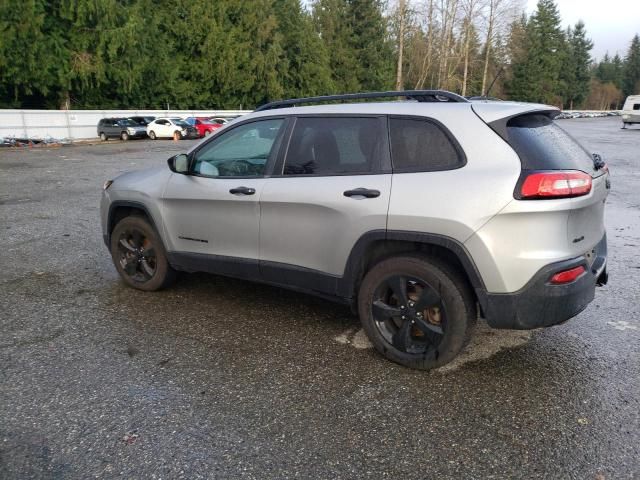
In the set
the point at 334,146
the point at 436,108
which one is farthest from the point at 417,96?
the point at 334,146

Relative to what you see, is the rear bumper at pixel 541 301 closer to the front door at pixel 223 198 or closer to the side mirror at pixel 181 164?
the front door at pixel 223 198

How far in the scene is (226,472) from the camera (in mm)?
2486

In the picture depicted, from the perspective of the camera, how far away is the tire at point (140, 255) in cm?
479

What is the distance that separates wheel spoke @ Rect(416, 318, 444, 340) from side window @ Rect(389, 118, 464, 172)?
3.20 feet

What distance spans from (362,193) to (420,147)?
0.47m

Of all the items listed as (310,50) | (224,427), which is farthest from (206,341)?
(310,50)

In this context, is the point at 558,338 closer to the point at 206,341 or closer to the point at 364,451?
the point at 364,451

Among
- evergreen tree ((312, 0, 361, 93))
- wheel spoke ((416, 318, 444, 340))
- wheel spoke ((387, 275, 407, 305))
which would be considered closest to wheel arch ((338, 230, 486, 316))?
wheel spoke ((387, 275, 407, 305))

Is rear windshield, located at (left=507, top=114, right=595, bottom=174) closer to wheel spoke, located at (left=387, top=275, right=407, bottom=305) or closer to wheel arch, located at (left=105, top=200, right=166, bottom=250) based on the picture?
wheel spoke, located at (left=387, top=275, right=407, bottom=305)

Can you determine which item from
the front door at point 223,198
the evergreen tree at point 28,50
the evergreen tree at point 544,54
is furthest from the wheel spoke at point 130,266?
the evergreen tree at point 544,54

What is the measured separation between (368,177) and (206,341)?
5.60 feet

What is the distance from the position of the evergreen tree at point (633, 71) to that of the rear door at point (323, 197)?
135 metres

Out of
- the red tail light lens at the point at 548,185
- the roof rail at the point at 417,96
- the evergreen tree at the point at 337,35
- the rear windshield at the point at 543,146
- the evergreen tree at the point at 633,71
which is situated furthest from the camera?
the evergreen tree at the point at 633,71

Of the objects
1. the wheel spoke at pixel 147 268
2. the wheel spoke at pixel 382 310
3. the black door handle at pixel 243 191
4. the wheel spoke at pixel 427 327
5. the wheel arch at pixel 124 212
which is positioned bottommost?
the wheel spoke at pixel 147 268
